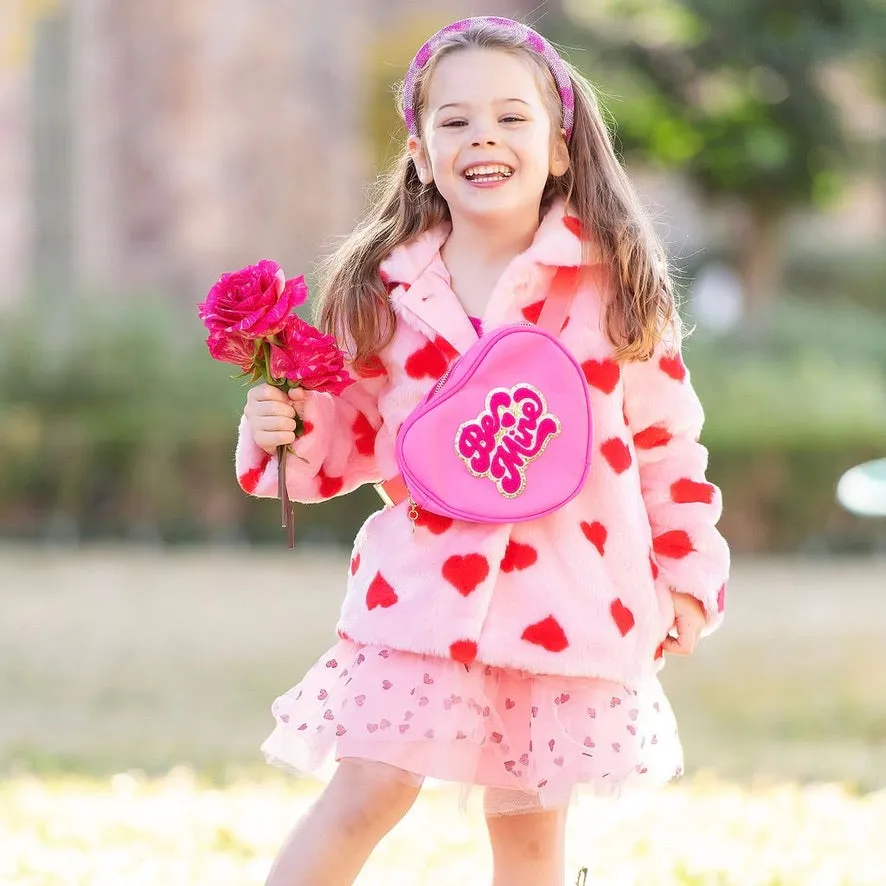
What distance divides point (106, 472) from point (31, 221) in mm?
4452

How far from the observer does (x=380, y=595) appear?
8.63 feet

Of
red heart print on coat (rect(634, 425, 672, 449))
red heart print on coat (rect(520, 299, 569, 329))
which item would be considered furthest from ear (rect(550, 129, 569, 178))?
red heart print on coat (rect(634, 425, 672, 449))

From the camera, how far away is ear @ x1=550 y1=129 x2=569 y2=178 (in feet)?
9.29

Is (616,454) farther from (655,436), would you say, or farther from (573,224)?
(573,224)

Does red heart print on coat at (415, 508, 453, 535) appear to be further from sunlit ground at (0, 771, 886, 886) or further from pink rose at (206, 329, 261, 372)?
sunlit ground at (0, 771, 886, 886)

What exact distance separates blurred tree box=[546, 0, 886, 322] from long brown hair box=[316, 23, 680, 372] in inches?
501

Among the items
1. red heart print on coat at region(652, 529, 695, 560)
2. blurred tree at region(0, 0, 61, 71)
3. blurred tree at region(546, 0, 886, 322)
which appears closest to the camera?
red heart print on coat at region(652, 529, 695, 560)

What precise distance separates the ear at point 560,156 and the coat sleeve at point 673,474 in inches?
13.8

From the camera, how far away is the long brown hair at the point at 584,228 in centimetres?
273

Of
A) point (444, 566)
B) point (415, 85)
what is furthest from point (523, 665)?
point (415, 85)

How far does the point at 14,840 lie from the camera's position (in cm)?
399

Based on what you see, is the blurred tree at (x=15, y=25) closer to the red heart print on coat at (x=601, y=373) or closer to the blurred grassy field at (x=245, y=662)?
the blurred grassy field at (x=245, y=662)

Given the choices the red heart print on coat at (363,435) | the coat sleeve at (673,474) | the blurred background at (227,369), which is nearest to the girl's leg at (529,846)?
the coat sleeve at (673,474)

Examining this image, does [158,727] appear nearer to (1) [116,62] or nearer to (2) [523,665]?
(2) [523,665]
